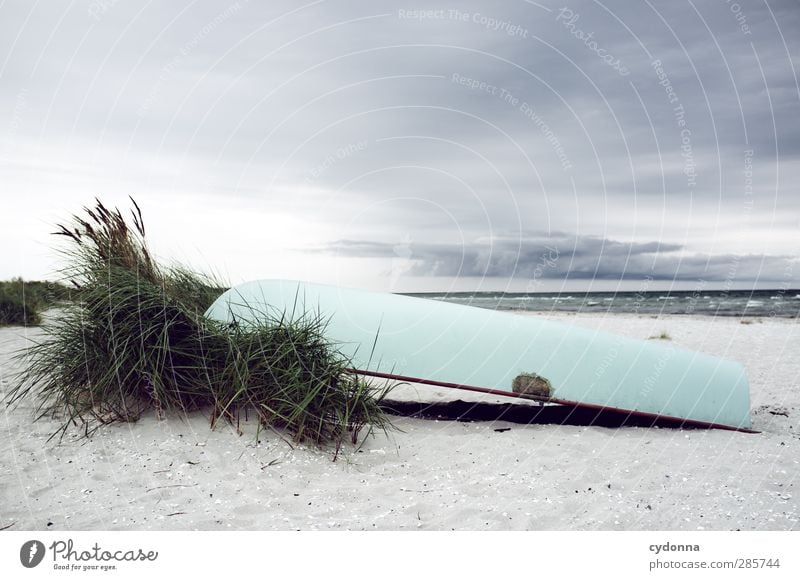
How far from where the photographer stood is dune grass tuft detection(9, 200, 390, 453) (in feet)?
9.14

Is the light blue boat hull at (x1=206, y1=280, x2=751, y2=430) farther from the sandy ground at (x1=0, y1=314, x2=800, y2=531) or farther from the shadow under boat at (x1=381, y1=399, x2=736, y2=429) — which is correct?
the sandy ground at (x1=0, y1=314, x2=800, y2=531)

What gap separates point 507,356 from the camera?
3.37m

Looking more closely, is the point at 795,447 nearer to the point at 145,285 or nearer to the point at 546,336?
the point at 546,336

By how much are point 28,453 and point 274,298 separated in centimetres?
146

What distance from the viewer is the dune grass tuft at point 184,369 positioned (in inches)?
110

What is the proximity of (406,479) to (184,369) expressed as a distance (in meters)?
1.28

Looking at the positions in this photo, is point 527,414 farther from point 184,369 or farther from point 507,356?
point 184,369

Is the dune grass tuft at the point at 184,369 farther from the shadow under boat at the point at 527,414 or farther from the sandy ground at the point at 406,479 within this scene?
the shadow under boat at the point at 527,414

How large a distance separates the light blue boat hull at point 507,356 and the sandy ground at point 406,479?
20 cm

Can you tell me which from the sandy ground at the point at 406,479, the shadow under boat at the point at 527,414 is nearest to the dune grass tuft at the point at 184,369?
the sandy ground at the point at 406,479

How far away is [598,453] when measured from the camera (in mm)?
2816
